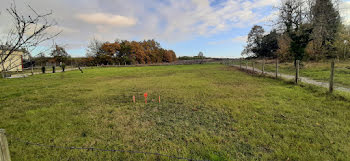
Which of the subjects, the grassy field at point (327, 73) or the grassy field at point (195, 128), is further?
the grassy field at point (327, 73)

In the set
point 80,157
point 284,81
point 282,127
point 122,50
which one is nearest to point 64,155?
point 80,157

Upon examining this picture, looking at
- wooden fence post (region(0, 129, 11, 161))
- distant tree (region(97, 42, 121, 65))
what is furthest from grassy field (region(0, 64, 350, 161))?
distant tree (region(97, 42, 121, 65))

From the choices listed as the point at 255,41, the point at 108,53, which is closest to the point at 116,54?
the point at 108,53

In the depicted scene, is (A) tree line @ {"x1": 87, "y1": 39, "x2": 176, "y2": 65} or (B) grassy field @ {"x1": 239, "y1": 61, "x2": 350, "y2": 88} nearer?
(B) grassy field @ {"x1": 239, "y1": 61, "x2": 350, "y2": 88}

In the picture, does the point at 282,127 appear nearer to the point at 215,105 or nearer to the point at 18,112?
the point at 215,105

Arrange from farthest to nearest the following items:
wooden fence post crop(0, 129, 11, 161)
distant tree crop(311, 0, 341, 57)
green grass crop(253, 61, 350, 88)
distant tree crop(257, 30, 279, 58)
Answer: distant tree crop(257, 30, 279, 58)
distant tree crop(311, 0, 341, 57)
green grass crop(253, 61, 350, 88)
wooden fence post crop(0, 129, 11, 161)

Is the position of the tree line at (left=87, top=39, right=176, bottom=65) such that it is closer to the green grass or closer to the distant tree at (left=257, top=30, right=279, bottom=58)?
the distant tree at (left=257, top=30, right=279, bottom=58)

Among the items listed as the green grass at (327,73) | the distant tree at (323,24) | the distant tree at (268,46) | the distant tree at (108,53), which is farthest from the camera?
the distant tree at (108,53)

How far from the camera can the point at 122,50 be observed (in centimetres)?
5075

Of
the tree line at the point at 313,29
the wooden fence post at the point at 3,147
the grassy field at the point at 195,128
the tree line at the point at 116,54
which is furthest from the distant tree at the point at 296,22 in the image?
the tree line at the point at 116,54

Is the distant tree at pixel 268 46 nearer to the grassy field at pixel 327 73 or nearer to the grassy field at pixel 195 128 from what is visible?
the grassy field at pixel 327 73

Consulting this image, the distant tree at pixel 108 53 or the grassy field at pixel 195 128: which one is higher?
the distant tree at pixel 108 53

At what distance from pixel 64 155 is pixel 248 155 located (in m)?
3.15

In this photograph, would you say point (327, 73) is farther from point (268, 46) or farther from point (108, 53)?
point (108, 53)
